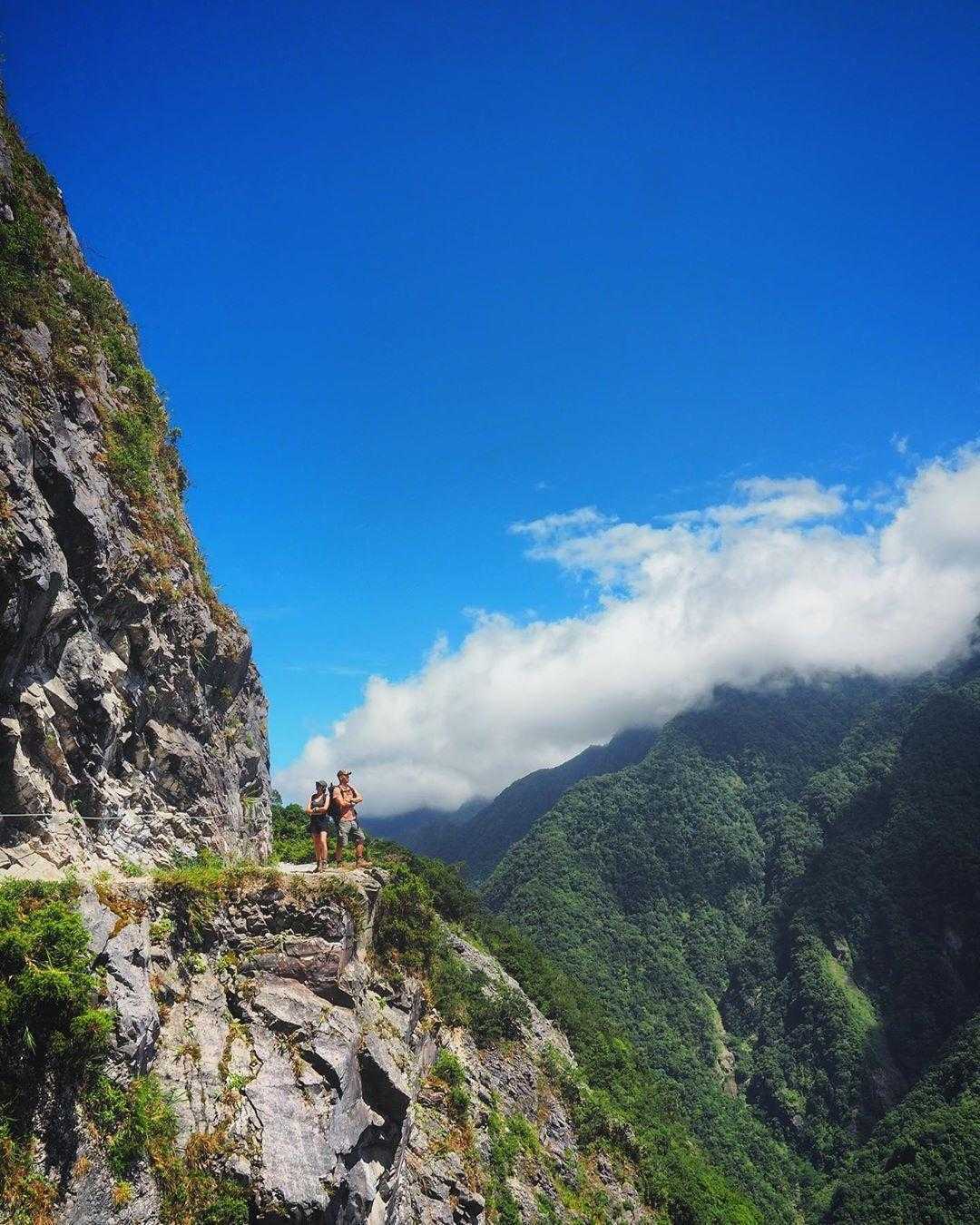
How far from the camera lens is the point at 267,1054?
1237cm

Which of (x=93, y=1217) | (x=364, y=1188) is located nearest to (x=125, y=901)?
(x=93, y=1217)

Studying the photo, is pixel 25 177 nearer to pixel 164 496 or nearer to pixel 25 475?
pixel 164 496

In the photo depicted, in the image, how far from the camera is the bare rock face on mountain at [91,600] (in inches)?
529

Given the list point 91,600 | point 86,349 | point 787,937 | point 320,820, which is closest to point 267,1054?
point 320,820

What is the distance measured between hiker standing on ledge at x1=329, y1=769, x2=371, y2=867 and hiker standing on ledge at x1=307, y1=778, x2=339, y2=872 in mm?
208

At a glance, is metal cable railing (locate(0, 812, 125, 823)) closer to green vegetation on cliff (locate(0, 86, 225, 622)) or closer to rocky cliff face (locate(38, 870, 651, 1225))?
rocky cliff face (locate(38, 870, 651, 1225))

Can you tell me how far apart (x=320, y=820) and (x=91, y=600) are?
315 inches

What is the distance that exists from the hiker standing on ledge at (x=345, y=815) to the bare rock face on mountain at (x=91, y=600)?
4.85 meters

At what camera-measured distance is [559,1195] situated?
99.1 feet

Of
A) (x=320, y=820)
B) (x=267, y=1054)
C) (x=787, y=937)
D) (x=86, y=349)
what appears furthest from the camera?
(x=787, y=937)

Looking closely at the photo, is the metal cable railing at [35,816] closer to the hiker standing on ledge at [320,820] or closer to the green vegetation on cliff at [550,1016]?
the hiker standing on ledge at [320,820]

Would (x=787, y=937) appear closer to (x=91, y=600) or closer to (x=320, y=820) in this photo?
(x=320, y=820)

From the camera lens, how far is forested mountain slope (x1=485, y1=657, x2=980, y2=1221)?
124625 mm

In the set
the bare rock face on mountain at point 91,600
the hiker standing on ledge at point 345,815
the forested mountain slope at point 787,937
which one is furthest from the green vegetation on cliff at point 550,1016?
the forested mountain slope at point 787,937
